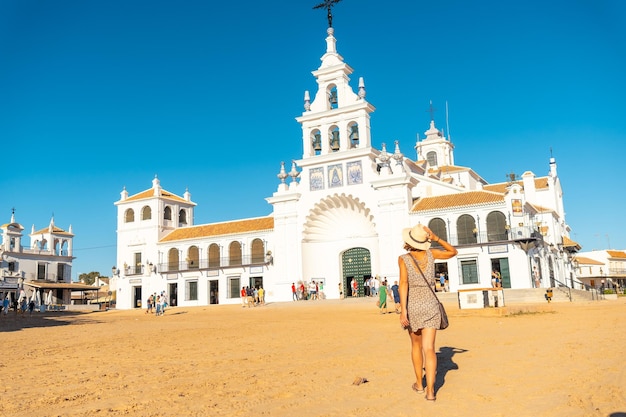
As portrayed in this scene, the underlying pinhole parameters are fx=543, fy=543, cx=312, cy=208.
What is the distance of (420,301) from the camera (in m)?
6.06

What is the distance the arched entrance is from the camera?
125 feet

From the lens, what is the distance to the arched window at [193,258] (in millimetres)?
44688

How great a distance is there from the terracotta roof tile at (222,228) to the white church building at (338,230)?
0.43 feet

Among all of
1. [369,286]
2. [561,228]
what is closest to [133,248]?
[369,286]

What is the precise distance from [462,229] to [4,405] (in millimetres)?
33165

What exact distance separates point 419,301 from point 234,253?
125 ft

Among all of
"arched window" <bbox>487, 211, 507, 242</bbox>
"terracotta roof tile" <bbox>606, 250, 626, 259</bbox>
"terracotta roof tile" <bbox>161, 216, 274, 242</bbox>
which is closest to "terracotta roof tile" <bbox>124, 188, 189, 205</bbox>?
"terracotta roof tile" <bbox>161, 216, 274, 242</bbox>

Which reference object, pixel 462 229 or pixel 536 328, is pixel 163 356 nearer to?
pixel 536 328

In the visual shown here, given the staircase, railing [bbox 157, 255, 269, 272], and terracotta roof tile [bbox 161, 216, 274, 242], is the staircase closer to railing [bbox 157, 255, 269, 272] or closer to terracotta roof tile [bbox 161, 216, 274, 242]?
railing [bbox 157, 255, 269, 272]

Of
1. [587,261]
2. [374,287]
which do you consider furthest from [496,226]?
[587,261]

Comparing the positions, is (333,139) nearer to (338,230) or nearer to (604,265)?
(338,230)

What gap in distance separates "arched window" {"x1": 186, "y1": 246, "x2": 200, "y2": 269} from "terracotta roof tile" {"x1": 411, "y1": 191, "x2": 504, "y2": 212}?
18534 millimetres

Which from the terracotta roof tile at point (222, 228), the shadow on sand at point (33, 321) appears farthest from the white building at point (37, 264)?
the shadow on sand at point (33, 321)

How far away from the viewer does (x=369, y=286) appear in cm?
3575
